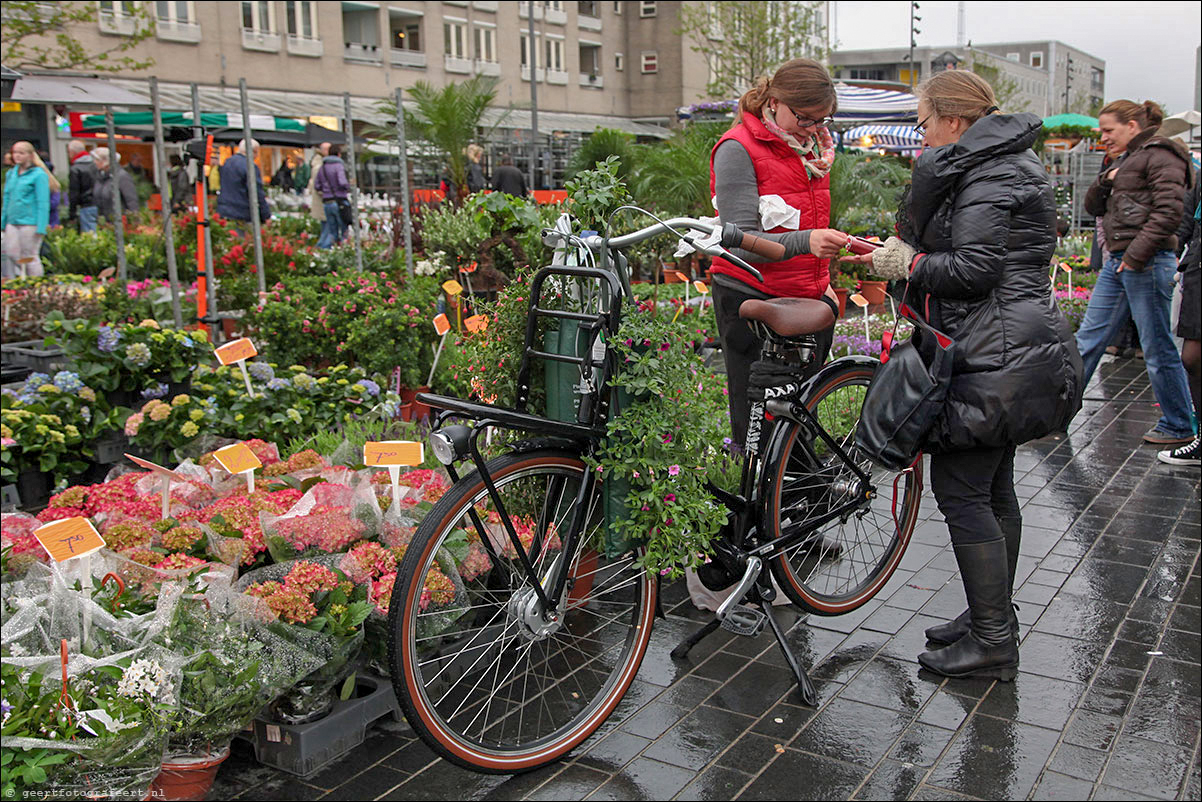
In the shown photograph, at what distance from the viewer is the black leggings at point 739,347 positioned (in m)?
3.98

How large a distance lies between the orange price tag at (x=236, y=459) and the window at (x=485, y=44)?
47555 millimetres

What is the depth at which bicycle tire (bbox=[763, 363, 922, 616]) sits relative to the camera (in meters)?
3.81

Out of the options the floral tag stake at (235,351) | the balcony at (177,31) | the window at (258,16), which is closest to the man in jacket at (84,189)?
the floral tag stake at (235,351)

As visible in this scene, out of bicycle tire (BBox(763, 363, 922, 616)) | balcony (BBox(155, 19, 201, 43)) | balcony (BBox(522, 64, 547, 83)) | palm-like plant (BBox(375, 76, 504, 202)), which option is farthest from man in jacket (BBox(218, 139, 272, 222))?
balcony (BBox(522, 64, 547, 83))

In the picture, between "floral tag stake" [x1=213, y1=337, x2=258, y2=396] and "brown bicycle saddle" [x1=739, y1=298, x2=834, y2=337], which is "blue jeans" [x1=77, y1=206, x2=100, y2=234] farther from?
"brown bicycle saddle" [x1=739, y1=298, x2=834, y2=337]

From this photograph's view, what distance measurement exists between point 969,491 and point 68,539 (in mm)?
2897

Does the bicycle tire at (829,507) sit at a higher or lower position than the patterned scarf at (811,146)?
lower

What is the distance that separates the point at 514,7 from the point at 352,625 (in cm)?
5126

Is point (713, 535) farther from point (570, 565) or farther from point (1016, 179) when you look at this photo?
point (1016, 179)

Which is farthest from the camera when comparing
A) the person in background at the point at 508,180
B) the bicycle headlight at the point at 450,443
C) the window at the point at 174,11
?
the window at the point at 174,11

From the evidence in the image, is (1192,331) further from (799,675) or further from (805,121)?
(799,675)

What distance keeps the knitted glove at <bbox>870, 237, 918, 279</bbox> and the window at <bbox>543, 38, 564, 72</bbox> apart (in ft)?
171

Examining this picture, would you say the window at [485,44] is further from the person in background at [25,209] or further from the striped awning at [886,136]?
the person in background at [25,209]

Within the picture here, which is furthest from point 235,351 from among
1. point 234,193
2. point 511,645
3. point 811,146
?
point 234,193
